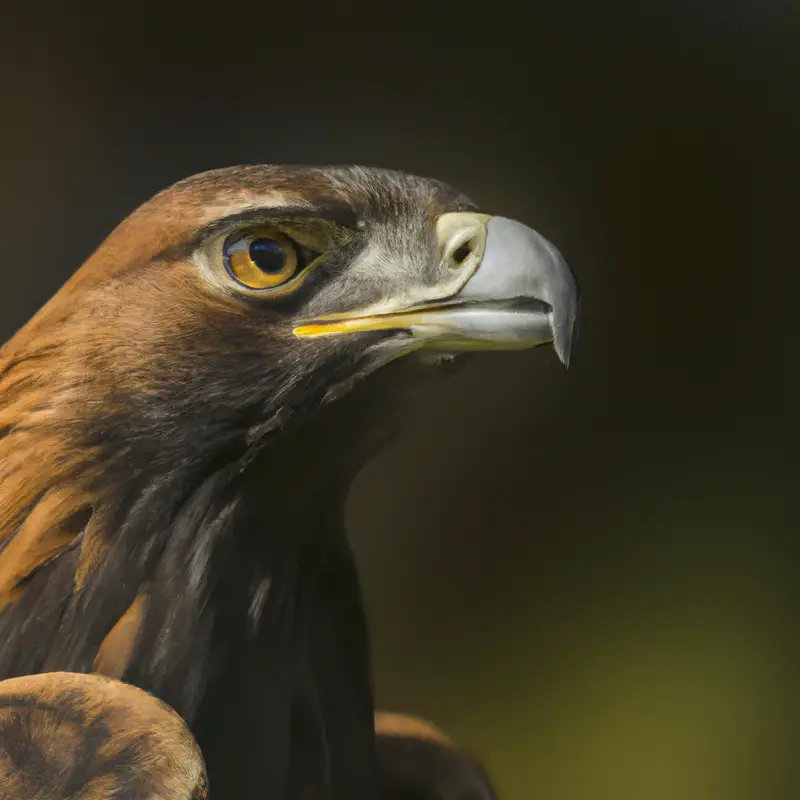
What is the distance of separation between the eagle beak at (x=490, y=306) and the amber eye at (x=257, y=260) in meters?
0.06

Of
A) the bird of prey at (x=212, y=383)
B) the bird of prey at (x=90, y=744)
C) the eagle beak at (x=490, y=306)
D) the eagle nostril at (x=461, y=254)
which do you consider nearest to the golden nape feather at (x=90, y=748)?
the bird of prey at (x=90, y=744)

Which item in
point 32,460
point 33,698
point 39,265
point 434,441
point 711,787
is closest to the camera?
point 33,698

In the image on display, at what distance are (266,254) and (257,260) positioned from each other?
0.01m

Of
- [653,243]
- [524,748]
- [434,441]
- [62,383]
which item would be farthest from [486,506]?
[62,383]

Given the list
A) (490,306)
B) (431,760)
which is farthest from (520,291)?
(431,760)

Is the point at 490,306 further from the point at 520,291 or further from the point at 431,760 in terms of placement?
the point at 431,760

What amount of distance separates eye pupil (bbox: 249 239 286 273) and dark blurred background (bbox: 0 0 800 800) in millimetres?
257

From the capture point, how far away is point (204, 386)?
758 mm

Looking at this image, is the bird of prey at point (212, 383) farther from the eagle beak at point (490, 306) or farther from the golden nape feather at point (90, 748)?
the golden nape feather at point (90, 748)

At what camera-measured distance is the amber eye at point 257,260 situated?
761 millimetres

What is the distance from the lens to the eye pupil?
2.50 feet

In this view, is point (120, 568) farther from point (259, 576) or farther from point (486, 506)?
point (486, 506)

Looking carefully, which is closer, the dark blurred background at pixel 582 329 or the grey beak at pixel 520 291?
the grey beak at pixel 520 291

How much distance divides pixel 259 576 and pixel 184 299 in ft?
1.03
